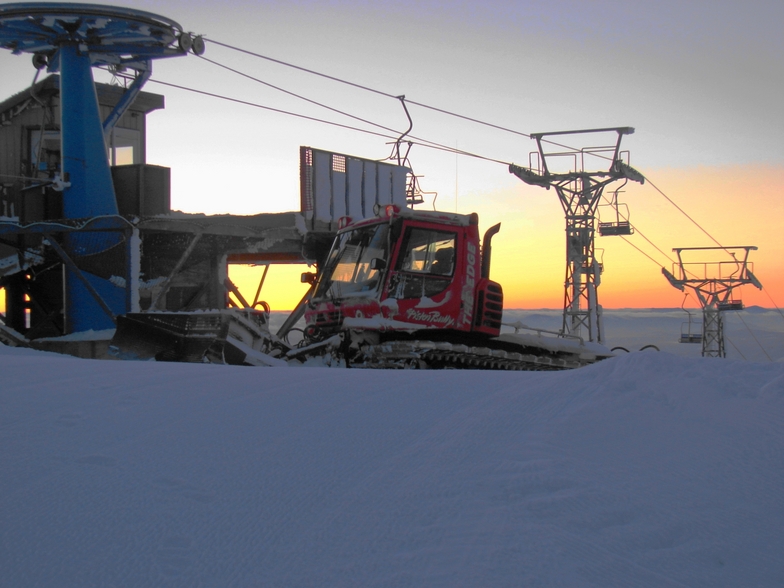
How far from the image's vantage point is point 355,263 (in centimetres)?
1128

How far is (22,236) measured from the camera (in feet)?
53.7

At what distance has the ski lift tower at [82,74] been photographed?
1549 cm

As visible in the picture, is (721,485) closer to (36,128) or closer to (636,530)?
(636,530)

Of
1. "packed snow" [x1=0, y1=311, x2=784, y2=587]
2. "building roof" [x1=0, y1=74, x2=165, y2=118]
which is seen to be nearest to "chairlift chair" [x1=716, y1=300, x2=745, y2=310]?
"building roof" [x1=0, y1=74, x2=165, y2=118]

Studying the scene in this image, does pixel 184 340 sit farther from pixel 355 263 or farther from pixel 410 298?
pixel 410 298

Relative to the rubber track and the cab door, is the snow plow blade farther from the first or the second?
the cab door

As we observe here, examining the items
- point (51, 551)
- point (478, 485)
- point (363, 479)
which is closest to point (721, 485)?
point (478, 485)

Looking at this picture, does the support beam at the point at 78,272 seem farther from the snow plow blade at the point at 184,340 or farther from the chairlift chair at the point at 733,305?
the chairlift chair at the point at 733,305

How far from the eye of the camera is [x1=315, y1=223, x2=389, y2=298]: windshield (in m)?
10.9

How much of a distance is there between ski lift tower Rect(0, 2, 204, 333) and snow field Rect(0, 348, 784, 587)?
34.5 feet

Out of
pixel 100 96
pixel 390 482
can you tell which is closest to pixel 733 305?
pixel 100 96

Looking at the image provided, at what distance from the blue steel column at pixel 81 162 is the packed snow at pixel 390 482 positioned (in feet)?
34.6

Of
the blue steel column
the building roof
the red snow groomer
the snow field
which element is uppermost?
the building roof

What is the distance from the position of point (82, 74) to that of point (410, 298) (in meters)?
9.86
